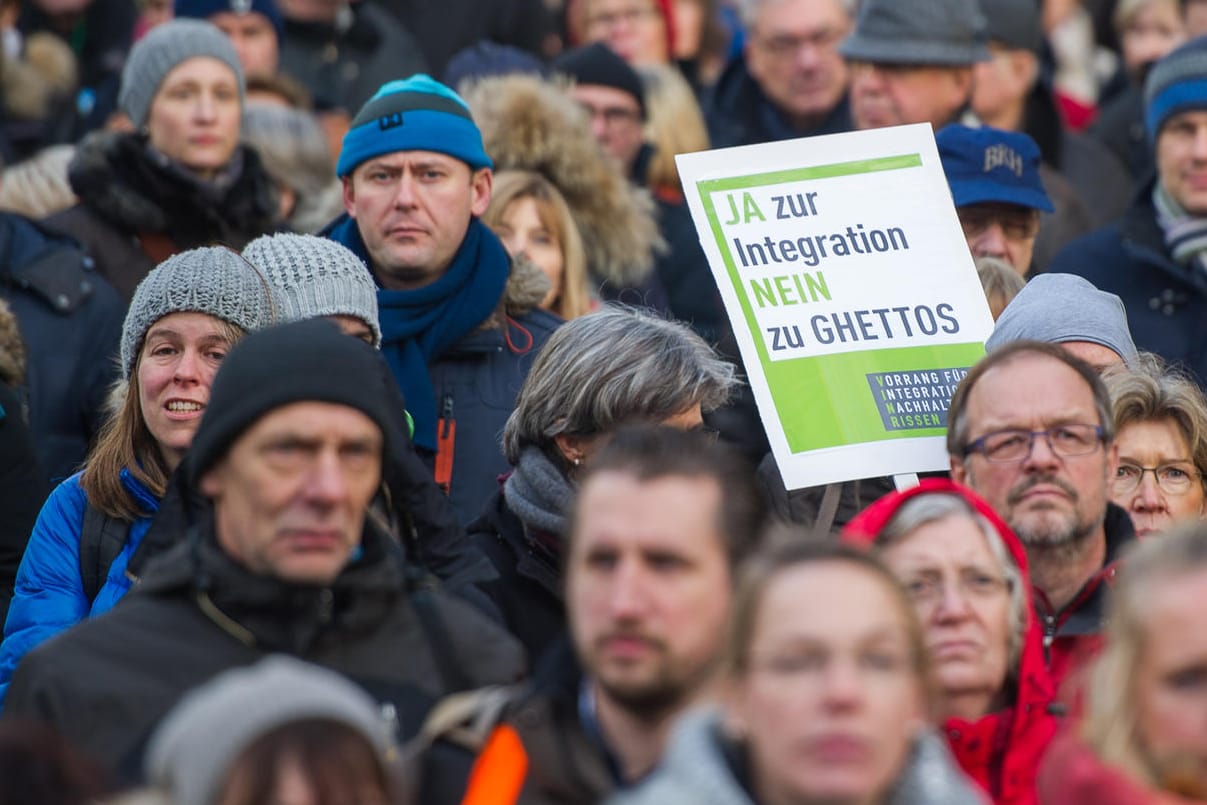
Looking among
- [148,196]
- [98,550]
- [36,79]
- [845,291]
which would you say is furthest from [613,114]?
[98,550]

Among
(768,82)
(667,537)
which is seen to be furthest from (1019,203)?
(667,537)

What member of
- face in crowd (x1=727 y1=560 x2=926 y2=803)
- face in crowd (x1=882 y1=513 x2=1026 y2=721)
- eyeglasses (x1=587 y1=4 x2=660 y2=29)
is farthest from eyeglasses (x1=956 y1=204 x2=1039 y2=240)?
face in crowd (x1=727 y1=560 x2=926 y2=803)

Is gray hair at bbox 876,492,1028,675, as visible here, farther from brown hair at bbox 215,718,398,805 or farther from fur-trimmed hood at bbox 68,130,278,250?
fur-trimmed hood at bbox 68,130,278,250

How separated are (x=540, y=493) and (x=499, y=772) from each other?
1.62 meters

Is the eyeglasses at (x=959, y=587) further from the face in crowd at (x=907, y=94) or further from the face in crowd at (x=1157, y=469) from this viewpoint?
the face in crowd at (x=907, y=94)

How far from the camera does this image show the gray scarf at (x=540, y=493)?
20.0 feet

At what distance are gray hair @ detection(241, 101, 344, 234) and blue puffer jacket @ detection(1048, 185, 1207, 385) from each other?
3031mm

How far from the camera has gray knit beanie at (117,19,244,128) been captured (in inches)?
346

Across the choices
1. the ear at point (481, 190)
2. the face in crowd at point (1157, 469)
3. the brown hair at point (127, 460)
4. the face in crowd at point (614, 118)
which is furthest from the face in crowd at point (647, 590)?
the face in crowd at point (614, 118)

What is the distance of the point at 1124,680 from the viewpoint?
441 cm

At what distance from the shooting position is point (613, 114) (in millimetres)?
9805

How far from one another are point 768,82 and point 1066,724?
5.87 meters

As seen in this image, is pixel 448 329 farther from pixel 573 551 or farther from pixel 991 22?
pixel 991 22

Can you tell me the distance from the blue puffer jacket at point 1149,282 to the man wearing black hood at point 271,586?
12.1 feet
